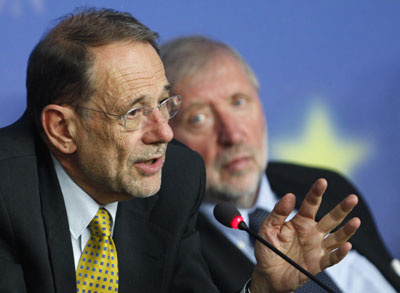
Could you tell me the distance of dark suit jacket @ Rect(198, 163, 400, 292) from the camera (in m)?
1.62

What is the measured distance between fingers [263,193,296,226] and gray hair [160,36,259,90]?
694 mm

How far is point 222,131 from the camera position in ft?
5.94

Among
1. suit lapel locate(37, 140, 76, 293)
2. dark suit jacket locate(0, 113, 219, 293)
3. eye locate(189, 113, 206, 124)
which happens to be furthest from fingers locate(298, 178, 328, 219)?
eye locate(189, 113, 206, 124)

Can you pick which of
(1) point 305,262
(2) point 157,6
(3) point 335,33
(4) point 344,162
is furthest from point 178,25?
(1) point 305,262

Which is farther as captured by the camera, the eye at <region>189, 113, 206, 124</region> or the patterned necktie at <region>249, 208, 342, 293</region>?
the eye at <region>189, 113, 206, 124</region>

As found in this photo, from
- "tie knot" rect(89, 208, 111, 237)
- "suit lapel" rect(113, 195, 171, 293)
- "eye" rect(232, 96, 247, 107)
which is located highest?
"eye" rect(232, 96, 247, 107)

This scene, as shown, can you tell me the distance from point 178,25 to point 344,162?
96 cm

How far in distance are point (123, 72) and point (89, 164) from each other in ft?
0.69

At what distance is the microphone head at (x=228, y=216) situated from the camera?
1.20 metres

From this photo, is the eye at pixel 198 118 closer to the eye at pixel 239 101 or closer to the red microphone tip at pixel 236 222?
the eye at pixel 239 101

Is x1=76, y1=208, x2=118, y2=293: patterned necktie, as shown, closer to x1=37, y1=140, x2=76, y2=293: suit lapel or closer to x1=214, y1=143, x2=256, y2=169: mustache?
x1=37, y1=140, x2=76, y2=293: suit lapel

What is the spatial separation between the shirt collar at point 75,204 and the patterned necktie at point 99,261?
0.09 ft

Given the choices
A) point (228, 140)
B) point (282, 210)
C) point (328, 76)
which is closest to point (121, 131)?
point (282, 210)

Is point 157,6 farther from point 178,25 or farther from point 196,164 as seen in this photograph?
point 196,164
